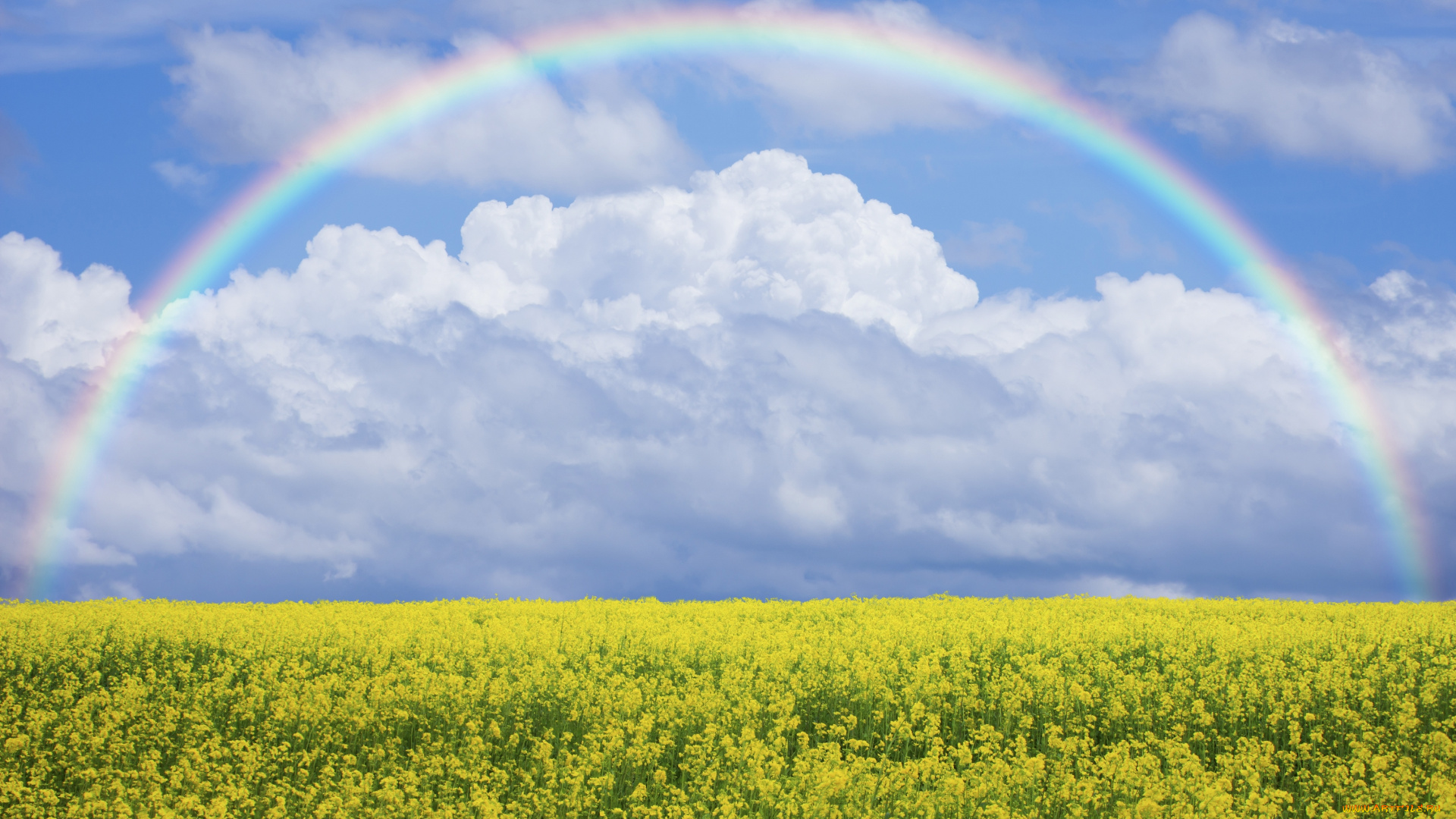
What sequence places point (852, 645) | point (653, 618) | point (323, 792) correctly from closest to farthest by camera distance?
point (323, 792) < point (852, 645) < point (653, 618)

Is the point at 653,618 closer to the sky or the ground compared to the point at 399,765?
closer to the sky

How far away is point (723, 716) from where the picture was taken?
1229 cm

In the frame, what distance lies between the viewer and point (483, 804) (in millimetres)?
9547

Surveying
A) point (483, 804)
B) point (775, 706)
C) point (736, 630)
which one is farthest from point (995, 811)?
point (736, 630)

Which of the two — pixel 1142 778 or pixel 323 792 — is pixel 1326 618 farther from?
pixel 323 792

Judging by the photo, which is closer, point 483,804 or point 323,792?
point 483,804

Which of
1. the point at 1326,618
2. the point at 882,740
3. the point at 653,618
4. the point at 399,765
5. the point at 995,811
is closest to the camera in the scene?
the point at 995,811

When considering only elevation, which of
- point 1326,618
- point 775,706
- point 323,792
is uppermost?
point 1326,618

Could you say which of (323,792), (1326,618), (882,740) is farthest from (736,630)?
(1326,618)

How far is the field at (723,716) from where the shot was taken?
10156mm

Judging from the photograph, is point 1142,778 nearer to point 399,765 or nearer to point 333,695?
point 399,765

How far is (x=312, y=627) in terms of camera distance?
17.5 m

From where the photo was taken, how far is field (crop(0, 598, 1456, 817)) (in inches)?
400

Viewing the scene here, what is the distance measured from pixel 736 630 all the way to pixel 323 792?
800cm
